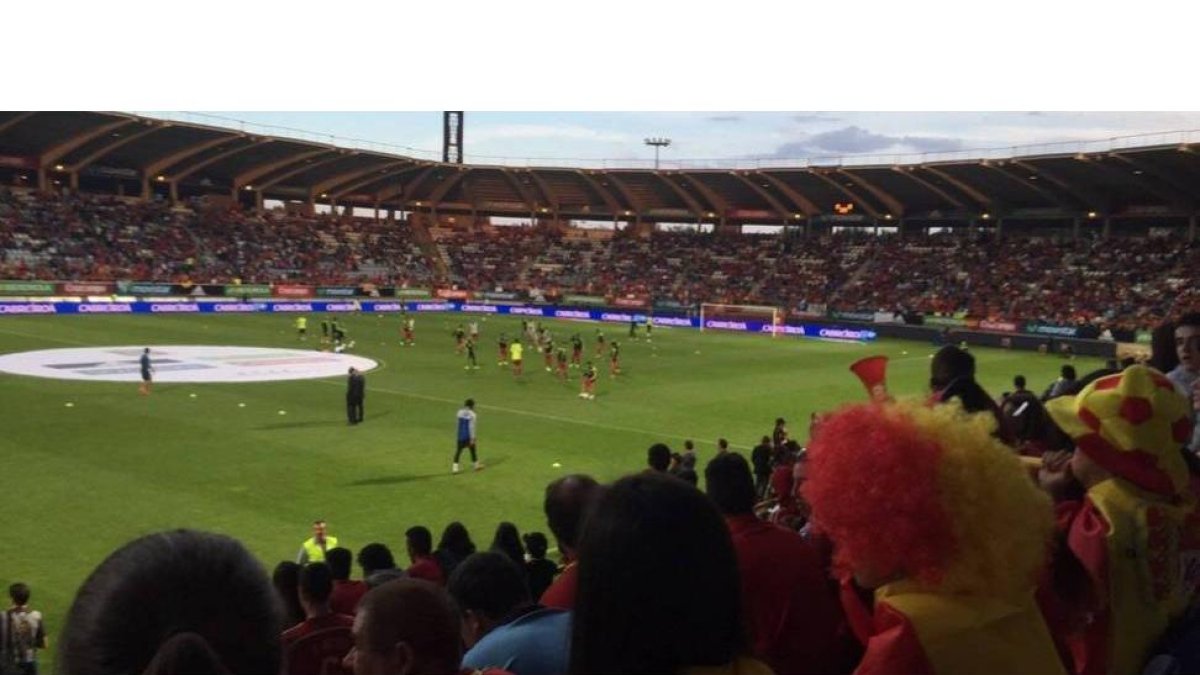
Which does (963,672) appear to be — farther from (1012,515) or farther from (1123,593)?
(1123,593)

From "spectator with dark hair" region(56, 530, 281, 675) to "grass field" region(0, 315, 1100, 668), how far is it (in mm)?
7910

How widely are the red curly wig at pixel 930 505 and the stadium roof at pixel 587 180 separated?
174 feet

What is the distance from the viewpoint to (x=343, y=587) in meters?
6.93

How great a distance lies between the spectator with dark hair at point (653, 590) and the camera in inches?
80.3

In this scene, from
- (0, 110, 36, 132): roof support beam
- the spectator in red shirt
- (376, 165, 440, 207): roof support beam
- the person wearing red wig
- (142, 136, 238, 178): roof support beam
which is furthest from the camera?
(376, 165, 440, 207): roof support beam

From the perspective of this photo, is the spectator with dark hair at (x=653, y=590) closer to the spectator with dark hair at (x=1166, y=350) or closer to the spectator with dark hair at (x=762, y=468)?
the spectator with dark hair at (x=1166, y=350)

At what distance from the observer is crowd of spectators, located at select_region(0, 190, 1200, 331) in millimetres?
58062

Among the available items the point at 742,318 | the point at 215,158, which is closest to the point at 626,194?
the point at 742,318

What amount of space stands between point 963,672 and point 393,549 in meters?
11.8

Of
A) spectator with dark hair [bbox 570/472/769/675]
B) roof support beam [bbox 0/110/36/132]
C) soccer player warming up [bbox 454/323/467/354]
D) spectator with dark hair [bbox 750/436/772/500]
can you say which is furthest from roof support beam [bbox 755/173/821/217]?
spectator with dark hair [bbox 570/472/769/675]

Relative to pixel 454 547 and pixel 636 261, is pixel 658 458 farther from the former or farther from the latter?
pixel 636 261

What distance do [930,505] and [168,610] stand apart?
1934 mm

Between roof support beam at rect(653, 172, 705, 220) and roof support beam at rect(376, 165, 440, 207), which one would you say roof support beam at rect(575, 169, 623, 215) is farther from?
roof support beam at rect(376, 165, 440, 207)

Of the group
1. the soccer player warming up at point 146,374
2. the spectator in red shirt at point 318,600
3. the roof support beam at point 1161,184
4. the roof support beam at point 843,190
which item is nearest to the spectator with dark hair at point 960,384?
the spectator in red shirt at point 318,600
